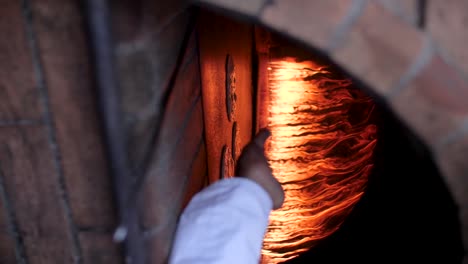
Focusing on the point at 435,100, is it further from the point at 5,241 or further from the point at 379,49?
the point at 5,241

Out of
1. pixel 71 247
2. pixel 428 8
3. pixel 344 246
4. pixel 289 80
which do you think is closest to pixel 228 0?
Result: pixel 428 8

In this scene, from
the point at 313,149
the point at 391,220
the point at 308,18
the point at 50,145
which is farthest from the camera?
the point at 313,149

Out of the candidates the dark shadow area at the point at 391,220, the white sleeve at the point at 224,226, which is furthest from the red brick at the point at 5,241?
the dark shadow area at the point at 391,220

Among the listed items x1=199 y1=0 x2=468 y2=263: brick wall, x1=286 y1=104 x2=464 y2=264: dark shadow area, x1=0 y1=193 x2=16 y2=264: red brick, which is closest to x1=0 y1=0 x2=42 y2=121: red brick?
x1=0 y1=193 x2=16 y2=264: red brick

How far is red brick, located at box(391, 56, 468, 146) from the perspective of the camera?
0.56 metres

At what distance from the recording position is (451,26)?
1.86 feet

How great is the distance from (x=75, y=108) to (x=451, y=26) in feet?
1.89

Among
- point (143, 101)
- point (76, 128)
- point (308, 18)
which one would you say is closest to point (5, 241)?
point (76, 128)

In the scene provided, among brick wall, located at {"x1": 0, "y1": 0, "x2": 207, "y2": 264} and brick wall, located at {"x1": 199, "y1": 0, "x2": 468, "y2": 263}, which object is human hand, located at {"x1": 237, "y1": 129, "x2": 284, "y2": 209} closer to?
brick wall, located at {"x1": 0, "y1": 0, "x2": 207, "y2": 264}

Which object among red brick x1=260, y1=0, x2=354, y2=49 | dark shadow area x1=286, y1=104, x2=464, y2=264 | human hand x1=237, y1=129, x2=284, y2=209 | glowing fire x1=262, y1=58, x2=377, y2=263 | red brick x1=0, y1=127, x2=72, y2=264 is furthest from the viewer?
glowing fire x1=262, y1=58, x2=377, y2=263

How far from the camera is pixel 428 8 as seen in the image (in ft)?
1.83

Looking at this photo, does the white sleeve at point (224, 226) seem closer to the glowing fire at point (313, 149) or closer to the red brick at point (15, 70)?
the red brick at point (15, 70)

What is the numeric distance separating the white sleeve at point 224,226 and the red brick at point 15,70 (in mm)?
319

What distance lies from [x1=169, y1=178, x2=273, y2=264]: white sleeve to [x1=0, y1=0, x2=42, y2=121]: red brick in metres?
0.32
